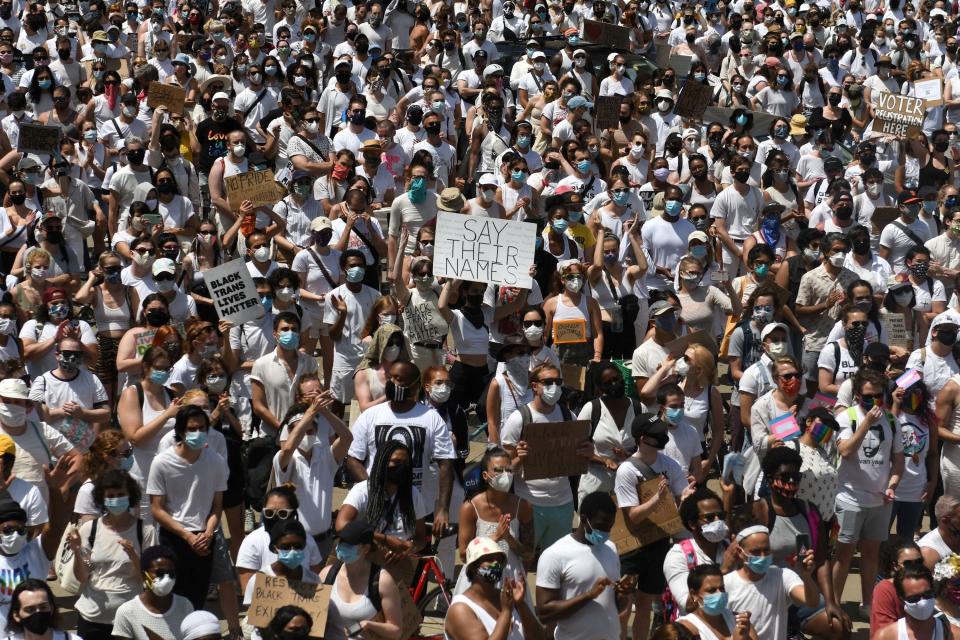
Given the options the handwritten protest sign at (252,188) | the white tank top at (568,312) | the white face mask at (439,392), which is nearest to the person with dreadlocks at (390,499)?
the white face mask at (439,392)

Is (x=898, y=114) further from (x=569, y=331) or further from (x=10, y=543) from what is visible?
(x=10, y=543)

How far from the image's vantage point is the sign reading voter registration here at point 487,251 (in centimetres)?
1273

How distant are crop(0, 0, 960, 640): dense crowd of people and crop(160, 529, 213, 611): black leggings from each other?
23 mm

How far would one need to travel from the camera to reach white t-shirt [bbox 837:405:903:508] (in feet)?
35.3

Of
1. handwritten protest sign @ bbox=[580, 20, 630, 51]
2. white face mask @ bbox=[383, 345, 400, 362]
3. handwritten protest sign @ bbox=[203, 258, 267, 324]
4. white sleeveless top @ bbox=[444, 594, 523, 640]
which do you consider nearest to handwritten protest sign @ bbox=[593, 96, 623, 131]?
handwritten protest sign @ bbox=[580, 20, 630, 51]

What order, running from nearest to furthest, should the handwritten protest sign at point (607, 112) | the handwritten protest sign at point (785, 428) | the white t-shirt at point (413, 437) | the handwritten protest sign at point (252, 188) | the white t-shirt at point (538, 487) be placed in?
the white t-shirt at point (413, 437)
the white t-shirt at point (538, 487)
the handwritten protest sign at point (785, 428)
the handwritten protest sign at point (252, 188)
the handwritten protest sign at point (607, 112)

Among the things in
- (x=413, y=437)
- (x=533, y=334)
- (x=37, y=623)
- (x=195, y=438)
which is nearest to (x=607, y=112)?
(x=533, y=334)

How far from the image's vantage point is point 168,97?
16.8 m

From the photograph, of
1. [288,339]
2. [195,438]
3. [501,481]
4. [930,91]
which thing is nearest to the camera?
[501,481]

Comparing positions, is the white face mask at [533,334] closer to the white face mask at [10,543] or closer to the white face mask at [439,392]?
the white face mask at [439,392]

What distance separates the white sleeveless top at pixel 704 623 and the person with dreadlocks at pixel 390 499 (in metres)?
1.80

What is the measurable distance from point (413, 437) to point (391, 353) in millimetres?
1452

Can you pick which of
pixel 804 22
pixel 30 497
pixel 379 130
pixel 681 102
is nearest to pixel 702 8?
pixel 804 22

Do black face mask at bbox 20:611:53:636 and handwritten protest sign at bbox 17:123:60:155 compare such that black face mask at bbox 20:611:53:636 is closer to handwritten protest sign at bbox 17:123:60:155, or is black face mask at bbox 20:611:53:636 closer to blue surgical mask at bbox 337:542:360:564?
blue surgical mask at bbox 337:542:360:564
